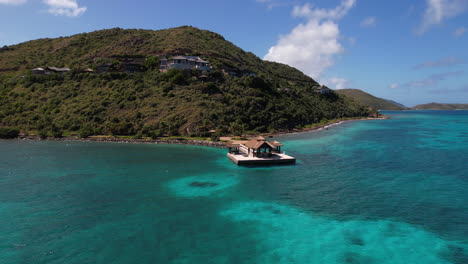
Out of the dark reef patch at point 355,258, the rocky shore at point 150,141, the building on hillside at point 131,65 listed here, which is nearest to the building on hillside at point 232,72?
the building on hillside at point 131,65

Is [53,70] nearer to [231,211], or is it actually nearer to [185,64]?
[185,64]

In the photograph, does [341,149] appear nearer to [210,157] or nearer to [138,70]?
[210,157]

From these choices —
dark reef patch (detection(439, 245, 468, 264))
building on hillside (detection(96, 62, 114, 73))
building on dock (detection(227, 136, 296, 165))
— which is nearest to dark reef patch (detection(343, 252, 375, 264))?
dark reef patch (detection(439, 245, 468, 264))

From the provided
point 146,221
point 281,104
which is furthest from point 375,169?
point 281,104

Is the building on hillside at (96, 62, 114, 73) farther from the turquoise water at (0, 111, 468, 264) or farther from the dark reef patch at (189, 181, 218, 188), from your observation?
the dark reef patch at (189, 181, 218, 188)

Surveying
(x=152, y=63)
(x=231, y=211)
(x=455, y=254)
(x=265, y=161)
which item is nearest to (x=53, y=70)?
(x=152, y=63)

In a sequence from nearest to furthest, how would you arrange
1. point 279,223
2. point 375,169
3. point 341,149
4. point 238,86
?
point 279,223 → point 375,169 → point 341,149 → point 238,86

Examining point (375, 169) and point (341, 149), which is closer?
point (375, 169)
